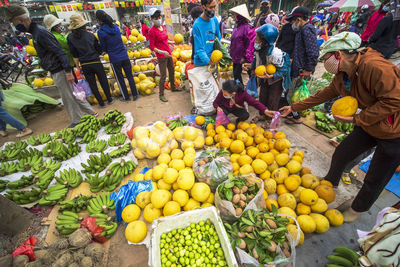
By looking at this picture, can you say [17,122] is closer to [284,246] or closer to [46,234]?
[46,234]

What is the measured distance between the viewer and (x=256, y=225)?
5.73ft

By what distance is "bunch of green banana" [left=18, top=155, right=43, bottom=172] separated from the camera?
125 inches

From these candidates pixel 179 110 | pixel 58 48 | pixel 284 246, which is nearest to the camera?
pixel 284 246

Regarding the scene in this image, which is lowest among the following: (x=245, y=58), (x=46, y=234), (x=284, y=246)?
(x=46, y=234)

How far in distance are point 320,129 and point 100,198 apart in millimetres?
4756

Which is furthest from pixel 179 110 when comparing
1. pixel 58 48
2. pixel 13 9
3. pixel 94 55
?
pixel 13 9

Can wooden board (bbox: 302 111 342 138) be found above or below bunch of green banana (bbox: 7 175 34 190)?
below

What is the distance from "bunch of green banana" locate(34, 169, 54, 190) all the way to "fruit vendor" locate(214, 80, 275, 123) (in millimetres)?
3400

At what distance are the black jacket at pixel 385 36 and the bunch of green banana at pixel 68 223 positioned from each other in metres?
8.38

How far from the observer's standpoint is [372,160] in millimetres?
1991

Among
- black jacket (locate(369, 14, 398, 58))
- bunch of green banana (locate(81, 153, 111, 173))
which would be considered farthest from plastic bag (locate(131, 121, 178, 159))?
black jacket (locate(369, 14, 398, 58))

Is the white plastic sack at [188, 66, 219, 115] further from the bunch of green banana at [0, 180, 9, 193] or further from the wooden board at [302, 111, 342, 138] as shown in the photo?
the bunch of green banana at [0, 180, 9, 193]

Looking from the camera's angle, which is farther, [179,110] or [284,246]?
[179,110]

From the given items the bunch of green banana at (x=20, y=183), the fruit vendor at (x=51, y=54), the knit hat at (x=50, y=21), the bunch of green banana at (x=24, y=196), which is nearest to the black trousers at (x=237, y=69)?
the fruit vendor at (x=51, y=54)
